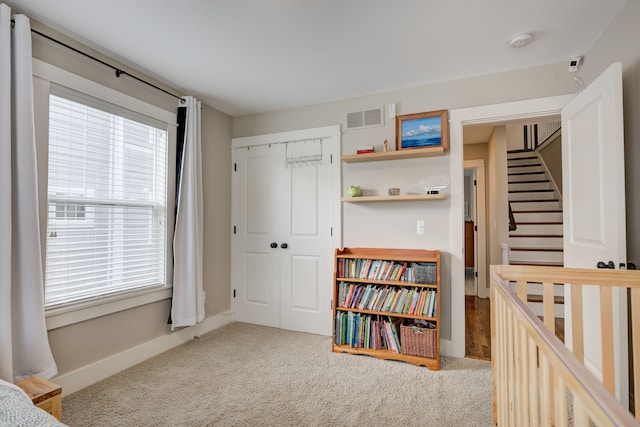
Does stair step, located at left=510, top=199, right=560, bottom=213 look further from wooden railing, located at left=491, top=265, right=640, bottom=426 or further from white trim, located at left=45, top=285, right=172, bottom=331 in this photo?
white trim, located at left=45, top=285, right=172, bottom=331

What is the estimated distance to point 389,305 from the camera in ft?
8.86

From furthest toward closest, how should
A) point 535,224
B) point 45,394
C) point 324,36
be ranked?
point 535,224 < point 324,36 < point 45,394

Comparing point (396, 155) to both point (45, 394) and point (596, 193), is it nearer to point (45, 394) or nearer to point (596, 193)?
point (596, 193)

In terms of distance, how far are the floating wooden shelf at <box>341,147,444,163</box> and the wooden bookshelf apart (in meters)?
0.87

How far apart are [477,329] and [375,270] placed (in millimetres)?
1515

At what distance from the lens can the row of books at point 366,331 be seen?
2.69 meters

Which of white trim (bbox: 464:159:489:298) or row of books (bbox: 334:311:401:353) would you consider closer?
row of books (bbox: 334:311:401:353)

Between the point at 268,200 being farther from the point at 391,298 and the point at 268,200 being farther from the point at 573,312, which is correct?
the point at 573,312

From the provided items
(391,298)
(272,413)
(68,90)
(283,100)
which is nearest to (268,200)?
(283,100)

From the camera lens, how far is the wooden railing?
598 mm

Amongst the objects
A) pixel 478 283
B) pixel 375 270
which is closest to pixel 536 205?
pixel 478 283

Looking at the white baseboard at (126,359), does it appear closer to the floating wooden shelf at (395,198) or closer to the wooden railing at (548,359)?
the floating wooden shelf at (395,198)

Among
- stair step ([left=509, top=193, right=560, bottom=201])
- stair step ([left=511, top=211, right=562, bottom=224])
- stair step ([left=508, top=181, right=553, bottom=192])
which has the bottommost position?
stair step ([left=511, top=211, right=562, bottom=224])

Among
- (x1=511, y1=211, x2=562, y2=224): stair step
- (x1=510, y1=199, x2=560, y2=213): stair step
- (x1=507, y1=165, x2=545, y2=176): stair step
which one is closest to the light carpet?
(x1=511, y1=211, x2=562, y2=224): stair step
